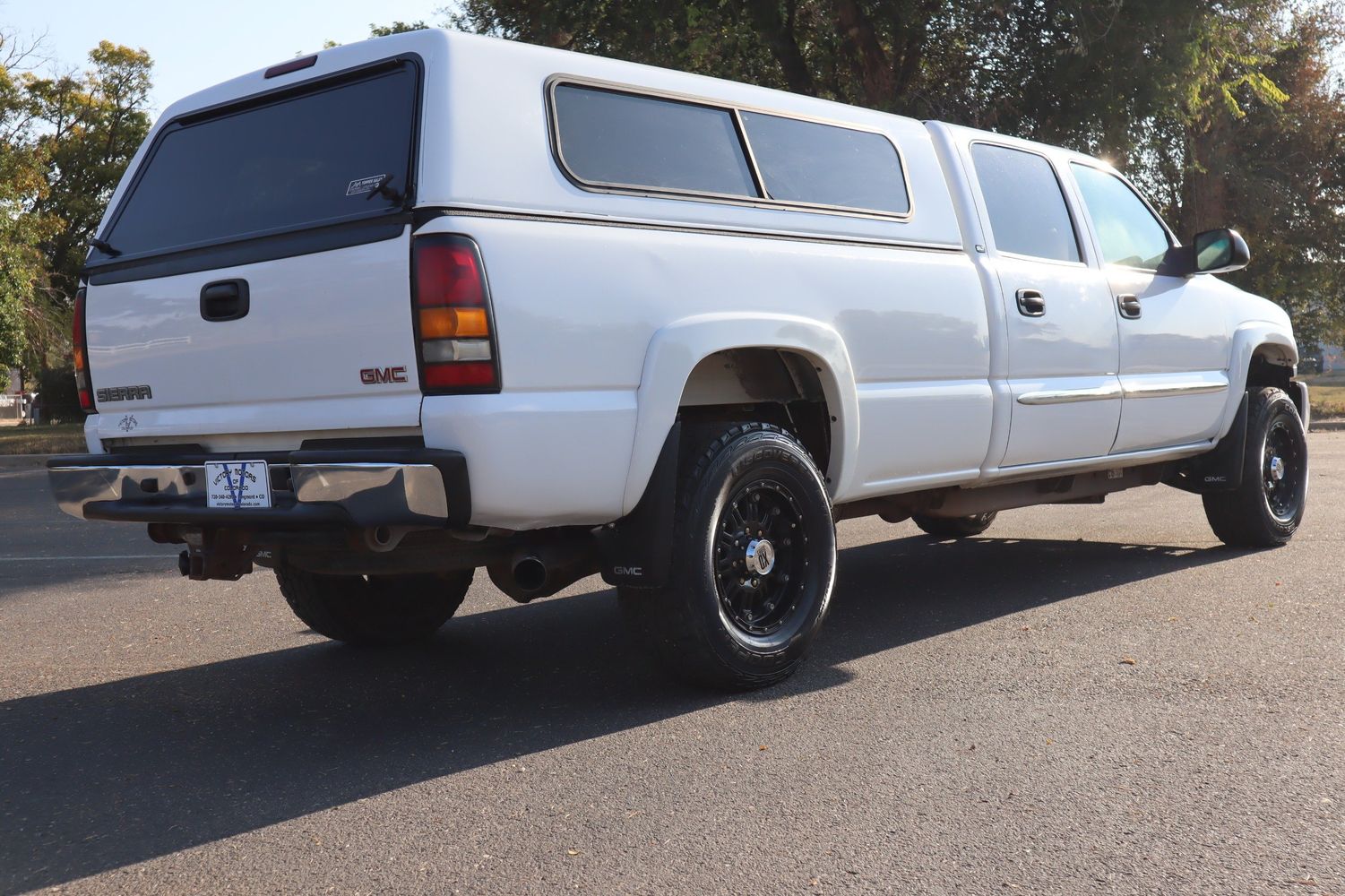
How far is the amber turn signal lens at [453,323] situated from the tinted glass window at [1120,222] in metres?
3.81

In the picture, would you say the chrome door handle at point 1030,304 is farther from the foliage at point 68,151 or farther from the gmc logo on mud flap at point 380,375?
the foliage at point 68,151

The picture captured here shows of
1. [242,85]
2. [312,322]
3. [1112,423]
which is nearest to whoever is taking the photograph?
[312,322]

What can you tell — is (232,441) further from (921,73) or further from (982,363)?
(921,73)

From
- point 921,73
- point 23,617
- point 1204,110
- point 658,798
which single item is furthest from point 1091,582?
point 1204,110

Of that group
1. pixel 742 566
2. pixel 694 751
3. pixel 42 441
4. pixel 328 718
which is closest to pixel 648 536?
pixel 742 566

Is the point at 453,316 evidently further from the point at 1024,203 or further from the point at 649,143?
the point at 1024,203

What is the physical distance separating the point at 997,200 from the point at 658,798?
3.50 m

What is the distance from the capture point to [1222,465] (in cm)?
734

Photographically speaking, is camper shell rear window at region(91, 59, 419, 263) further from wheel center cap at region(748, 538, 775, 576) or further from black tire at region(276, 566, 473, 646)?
wheel center cap at region(748, 538, 775, 576)

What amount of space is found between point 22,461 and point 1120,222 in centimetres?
1733

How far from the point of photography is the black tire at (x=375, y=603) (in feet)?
17.4

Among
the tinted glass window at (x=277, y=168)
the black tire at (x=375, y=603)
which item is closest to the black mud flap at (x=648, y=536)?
the tinted glass window at (x=277, y=168)

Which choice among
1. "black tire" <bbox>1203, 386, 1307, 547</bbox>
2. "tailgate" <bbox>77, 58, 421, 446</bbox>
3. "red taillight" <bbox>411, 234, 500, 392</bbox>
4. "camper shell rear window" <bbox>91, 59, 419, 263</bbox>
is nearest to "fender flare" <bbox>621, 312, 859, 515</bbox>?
"red taillight" <bbox>411, 234, 500, 392</bbox>

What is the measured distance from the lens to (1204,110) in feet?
67.2
